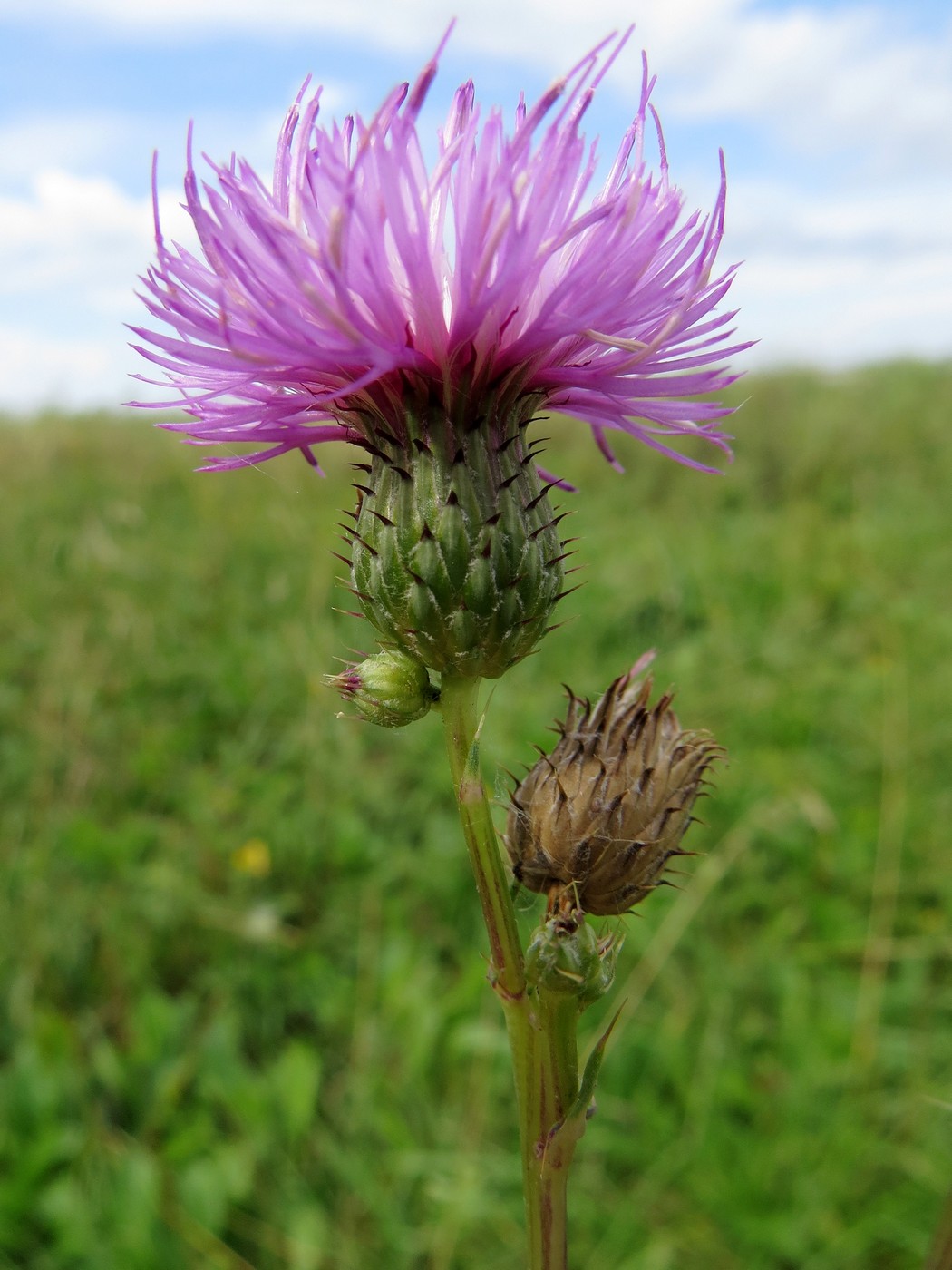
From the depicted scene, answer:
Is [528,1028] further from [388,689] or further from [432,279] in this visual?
[432,279]

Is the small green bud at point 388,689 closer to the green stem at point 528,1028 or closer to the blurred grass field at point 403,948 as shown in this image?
the green stem at point 528,1028

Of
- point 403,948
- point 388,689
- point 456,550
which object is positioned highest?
point 456,550

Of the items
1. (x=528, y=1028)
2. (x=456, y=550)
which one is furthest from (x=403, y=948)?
(x=456, y=550)

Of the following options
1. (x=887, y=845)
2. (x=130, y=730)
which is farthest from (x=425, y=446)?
(x=130, y=730)

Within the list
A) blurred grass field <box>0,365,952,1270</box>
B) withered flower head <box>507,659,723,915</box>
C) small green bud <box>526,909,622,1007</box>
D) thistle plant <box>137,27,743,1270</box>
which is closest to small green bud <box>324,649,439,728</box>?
thistle plant <box>137,27,743,1270</box>

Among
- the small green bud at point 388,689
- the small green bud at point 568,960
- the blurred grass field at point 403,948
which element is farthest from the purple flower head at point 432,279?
the blurred grass field at point 403,948

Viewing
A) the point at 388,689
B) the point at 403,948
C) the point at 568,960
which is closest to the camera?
the point at 568,960

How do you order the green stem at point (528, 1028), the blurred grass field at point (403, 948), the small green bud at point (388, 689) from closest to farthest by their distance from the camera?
the green stem at point (528, 1028), the small green bud at point (388, 689), the blurred grass field at point (403, 948)
